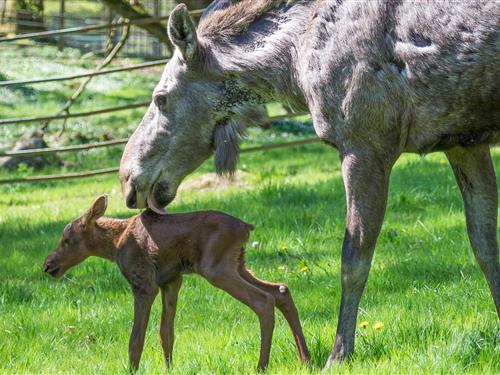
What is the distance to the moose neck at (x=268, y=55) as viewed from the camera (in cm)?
572

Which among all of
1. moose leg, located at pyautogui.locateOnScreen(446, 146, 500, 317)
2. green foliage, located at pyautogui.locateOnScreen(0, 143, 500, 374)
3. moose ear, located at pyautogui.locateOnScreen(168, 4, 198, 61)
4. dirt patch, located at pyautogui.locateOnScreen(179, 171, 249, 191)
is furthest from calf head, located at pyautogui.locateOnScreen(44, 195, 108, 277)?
dirt patch, located at pyautogui.locateOnScreen(179, 171, 249, 191)

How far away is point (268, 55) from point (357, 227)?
116cm

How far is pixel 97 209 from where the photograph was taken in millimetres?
5836

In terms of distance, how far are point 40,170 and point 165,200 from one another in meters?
9.39

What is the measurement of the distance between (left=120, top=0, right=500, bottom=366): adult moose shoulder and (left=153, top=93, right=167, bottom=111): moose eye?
0.02m

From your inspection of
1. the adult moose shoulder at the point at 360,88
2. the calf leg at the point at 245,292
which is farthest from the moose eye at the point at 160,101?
the calf leg at the point at 245,292

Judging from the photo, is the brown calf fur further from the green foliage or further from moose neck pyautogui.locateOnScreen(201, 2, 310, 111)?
moose neck pyautogui.locateOnScreen(201, 2, 310, 111)

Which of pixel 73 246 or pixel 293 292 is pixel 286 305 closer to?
pixel 73 246

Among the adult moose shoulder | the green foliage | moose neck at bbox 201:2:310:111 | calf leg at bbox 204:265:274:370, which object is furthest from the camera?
moose neck at bbox 201:2:310:111

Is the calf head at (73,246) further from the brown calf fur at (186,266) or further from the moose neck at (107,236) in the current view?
the brown calf fur at (186,266)

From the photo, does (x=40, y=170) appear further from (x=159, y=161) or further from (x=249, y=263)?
(x=159, y=161)

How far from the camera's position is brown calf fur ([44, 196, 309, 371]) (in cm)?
534


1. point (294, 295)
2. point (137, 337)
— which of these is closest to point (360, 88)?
point (137, 337)

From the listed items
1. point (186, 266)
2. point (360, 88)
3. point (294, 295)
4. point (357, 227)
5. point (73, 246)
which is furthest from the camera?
point (294, 295)
